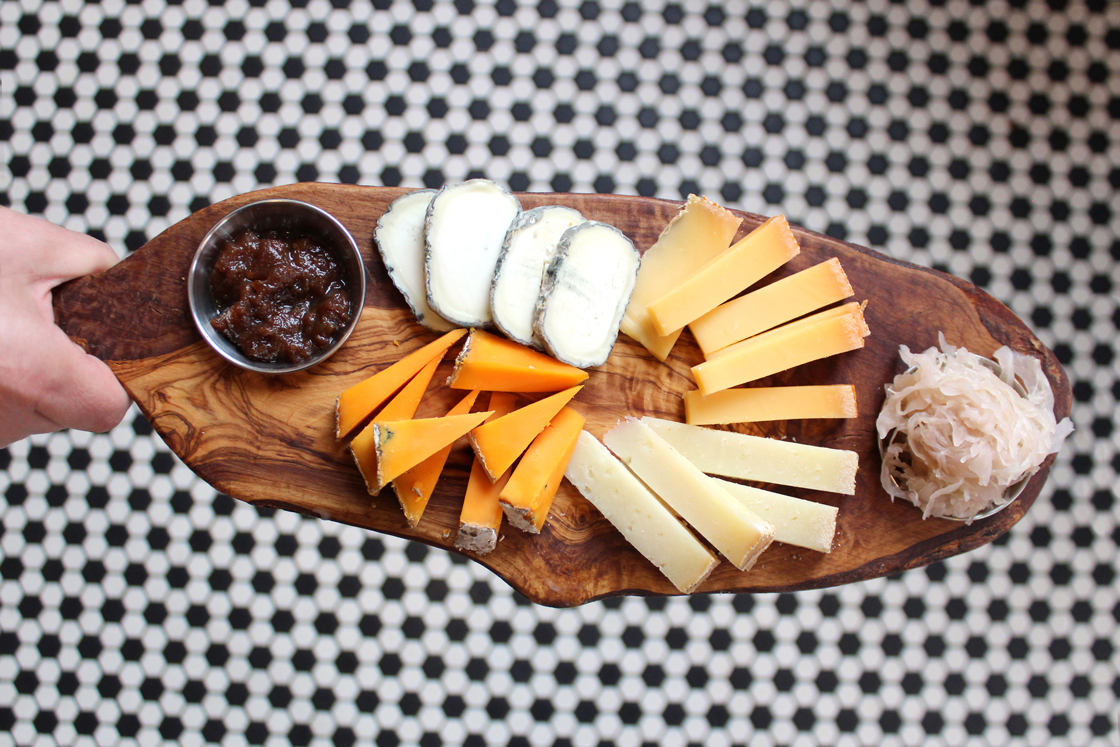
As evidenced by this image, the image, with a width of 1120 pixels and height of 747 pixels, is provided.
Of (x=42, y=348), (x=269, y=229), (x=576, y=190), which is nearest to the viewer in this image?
(x=42, y=348)

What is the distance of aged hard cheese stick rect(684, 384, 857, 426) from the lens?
5.51 ft

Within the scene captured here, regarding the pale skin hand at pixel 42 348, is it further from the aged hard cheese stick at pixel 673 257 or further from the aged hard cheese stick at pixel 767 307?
the aged hard cheese stick at pixel 767 307

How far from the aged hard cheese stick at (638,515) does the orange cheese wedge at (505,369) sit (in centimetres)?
15

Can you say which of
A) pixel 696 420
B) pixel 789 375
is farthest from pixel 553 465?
pixel 789 375

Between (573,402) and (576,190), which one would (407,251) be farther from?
(576,190)

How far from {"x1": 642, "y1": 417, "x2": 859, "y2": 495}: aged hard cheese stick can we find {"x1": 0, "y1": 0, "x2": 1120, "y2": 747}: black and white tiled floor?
33.5 inches

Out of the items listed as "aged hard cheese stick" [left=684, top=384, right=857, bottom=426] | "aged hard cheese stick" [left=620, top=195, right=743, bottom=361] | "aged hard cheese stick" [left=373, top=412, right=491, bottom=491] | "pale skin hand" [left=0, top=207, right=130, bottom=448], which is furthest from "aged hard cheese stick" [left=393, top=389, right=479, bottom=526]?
"pale skin hand" [left=0, top=207, right=130, bottom=448]

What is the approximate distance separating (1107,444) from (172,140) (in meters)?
3.27

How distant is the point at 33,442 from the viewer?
2393 millimetres

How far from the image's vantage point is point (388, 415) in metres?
1.60

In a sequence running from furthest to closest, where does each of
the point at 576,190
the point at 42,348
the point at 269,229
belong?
the point at 576,190, the point at 269,229, the point at 42,348

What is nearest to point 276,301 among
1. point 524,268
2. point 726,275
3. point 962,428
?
point 524,268

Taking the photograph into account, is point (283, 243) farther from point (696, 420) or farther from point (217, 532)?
point (217, 532)

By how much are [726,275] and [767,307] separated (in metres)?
0.13
